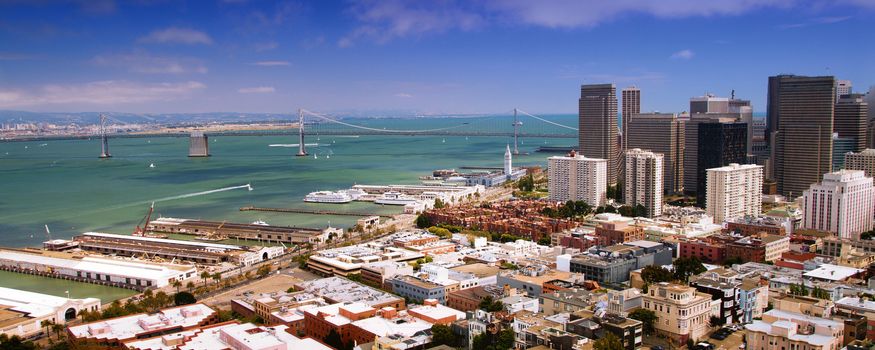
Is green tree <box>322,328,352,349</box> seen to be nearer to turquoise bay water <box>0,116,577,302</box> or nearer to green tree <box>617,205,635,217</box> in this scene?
turquoise bay water <box>0,116,577,302</box>

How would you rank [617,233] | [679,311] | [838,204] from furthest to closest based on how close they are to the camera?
1. [838,204]
2. [617,233]
3. [679,311]

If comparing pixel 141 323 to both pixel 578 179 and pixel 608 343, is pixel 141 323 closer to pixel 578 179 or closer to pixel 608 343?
pixel 608 343

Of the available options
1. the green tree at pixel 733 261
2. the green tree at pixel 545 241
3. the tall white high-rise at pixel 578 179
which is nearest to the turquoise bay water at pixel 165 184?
the tall white high-rise at pixel 578 179

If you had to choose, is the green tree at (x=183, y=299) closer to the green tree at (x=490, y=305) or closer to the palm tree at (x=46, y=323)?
the palm tree at (x=46, y=323)

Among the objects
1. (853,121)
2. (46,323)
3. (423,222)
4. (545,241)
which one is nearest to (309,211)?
(423,222)

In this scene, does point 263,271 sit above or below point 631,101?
below

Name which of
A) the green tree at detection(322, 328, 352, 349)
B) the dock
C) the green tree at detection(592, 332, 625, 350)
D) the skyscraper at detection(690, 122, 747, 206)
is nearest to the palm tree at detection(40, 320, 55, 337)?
the green tree at detection(322, 328, 352, 349)
